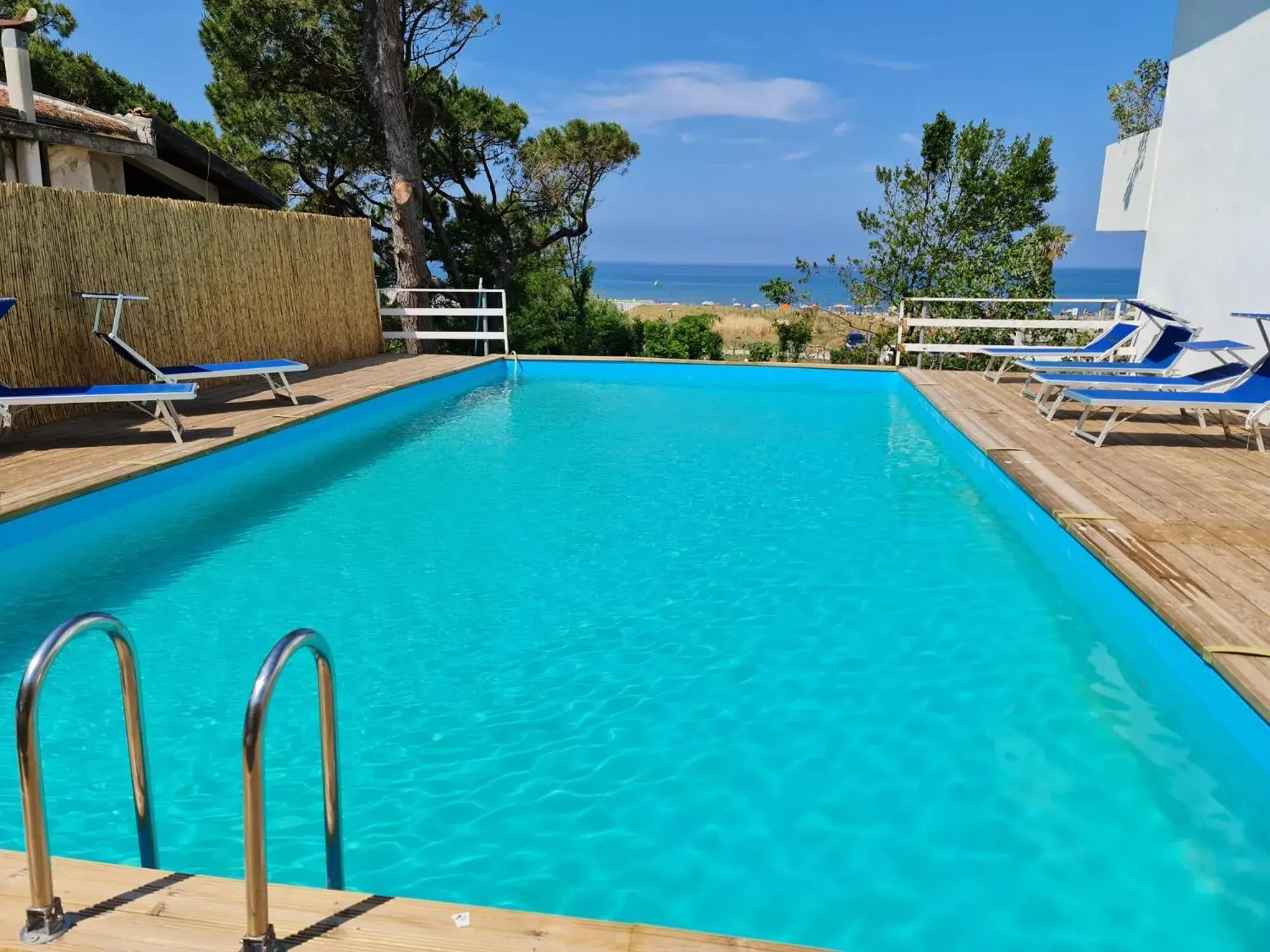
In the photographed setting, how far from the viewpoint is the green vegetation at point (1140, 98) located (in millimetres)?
21953

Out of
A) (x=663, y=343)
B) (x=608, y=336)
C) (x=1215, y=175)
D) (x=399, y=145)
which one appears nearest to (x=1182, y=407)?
(x=1215, y=175)

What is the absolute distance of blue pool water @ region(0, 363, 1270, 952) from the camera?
236cm

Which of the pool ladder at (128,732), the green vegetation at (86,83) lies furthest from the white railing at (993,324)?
the green vegetation at (86,83)

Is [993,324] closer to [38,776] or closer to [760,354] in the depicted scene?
[760,354]

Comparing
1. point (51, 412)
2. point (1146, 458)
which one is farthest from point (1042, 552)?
point (51, 412)

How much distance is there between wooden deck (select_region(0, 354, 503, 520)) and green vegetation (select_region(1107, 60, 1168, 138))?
2177 cm

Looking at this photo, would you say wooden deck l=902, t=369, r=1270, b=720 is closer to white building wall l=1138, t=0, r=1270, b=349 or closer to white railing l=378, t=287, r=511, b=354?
white building wall l=1138, t=0, r=1270, b=349

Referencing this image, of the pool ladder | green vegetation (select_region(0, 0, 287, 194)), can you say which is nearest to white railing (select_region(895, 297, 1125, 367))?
the pool ladder

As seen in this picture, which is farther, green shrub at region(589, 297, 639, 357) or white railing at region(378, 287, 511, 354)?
green shrub at region(589, 297, 639, 357)

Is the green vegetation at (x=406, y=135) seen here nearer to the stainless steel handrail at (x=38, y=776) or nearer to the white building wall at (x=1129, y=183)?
the white building wall at (x=1129, y=183)

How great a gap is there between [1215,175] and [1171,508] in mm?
5483

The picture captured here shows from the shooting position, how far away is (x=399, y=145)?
42.4 feet

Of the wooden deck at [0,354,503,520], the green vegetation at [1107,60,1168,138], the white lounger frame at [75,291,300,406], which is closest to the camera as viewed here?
the wooden deck at [0,354,503,520]

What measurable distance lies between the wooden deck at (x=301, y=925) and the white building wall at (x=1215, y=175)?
26.9 feet
